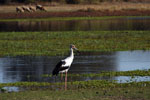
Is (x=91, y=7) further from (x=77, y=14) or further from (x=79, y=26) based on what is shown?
(x=79, y=26)

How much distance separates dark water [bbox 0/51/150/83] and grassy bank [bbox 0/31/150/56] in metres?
1.57

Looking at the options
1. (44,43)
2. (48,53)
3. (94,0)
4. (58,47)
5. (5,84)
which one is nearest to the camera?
(5,84)

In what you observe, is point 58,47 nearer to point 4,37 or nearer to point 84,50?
point 84,50

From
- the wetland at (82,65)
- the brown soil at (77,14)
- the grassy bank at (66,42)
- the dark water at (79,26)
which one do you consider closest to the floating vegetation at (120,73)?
the wetland at (82,65)

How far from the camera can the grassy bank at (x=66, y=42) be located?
26.5 meters

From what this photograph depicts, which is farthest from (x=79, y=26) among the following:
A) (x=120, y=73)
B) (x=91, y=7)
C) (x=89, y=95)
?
A: (x=89, y=95)

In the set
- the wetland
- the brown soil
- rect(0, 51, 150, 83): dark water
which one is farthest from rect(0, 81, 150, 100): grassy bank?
the brown soil

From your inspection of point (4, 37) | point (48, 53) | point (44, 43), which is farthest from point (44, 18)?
point (48, 53)

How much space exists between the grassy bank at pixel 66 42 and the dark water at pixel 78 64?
157 cm

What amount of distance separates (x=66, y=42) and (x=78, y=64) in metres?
8.12

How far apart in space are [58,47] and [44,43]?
2077 millimetres

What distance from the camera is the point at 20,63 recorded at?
2267 centimetres

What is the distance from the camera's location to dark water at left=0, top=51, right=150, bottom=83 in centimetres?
1888

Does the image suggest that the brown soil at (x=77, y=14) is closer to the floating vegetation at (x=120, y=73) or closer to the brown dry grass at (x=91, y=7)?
the brown dry grass at (x=91, y=7)
